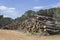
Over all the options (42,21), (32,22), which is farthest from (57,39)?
(32,22)

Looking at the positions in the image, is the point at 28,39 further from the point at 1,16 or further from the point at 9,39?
the point at 1,16

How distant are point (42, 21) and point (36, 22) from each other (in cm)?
77

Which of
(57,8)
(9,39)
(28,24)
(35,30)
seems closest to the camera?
(9,39)

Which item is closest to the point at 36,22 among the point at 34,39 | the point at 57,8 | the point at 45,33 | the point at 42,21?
the point at 42,21

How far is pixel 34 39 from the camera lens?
1363 cm

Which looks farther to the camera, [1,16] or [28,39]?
[1,16]

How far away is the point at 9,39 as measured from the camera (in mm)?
13531

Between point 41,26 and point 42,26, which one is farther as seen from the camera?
point 41,26

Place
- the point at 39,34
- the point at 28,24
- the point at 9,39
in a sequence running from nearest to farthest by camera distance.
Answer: the point at 9,39, the point at 39,34, the point at 28,24

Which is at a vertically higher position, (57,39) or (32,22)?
(32,22)

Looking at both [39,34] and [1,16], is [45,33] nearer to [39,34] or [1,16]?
[39,34]

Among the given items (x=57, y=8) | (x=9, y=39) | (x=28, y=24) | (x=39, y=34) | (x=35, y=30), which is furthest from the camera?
(x=57, y=8)

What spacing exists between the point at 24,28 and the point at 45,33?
402 cm

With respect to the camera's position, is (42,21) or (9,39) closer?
(9,39)
